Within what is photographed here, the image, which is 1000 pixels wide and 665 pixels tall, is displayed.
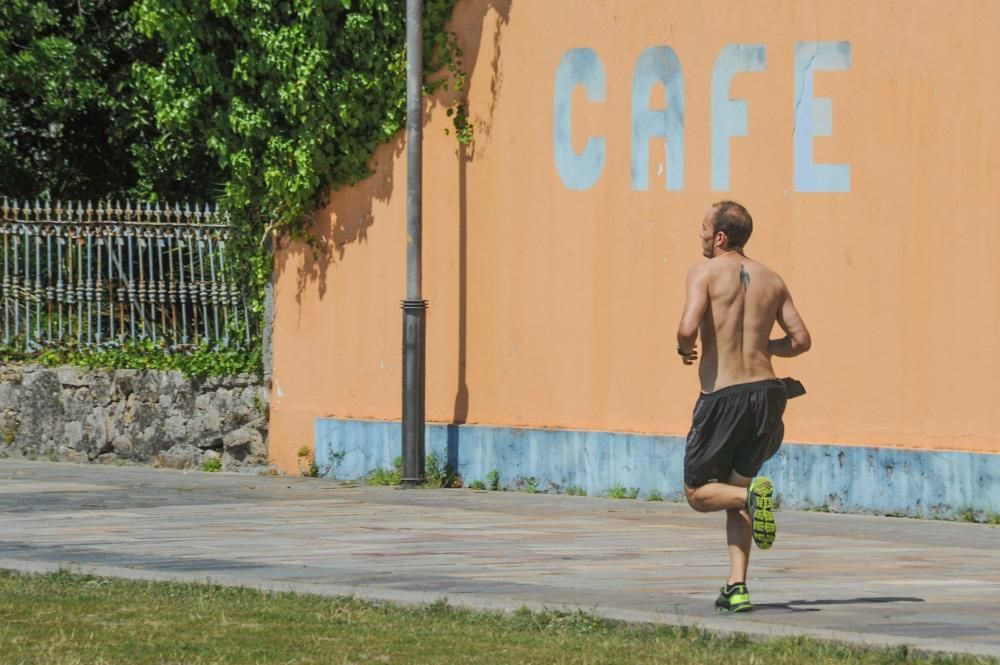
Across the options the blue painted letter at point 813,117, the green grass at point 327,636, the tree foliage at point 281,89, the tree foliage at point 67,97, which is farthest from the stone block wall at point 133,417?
the green grass at point 327,636

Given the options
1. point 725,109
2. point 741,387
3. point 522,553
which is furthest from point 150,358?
point 741,387

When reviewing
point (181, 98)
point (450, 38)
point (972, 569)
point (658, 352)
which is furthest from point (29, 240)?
point (972, 569)

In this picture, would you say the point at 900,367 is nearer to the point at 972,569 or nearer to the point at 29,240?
the point at 972,569

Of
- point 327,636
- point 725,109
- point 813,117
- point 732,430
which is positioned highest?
point 725,109

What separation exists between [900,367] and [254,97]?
5.98m

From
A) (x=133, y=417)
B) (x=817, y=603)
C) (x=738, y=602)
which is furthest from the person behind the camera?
(x=133, y=417)

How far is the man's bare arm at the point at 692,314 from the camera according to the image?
857cm

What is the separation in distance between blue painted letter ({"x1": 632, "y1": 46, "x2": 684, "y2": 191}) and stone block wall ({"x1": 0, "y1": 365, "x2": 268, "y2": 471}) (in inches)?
162

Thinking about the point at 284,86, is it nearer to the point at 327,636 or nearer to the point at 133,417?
the point at 133,417

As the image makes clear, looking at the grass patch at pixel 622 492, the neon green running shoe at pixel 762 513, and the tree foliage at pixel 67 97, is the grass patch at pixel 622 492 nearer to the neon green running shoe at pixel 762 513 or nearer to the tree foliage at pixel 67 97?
the neon green running shoe at pixel 762 513

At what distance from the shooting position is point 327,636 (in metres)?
7.60

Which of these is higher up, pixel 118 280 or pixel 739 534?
pixel 118 280

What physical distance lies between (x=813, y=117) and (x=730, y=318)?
5.27 meters

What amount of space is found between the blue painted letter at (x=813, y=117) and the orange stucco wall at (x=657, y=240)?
52 millimetres
